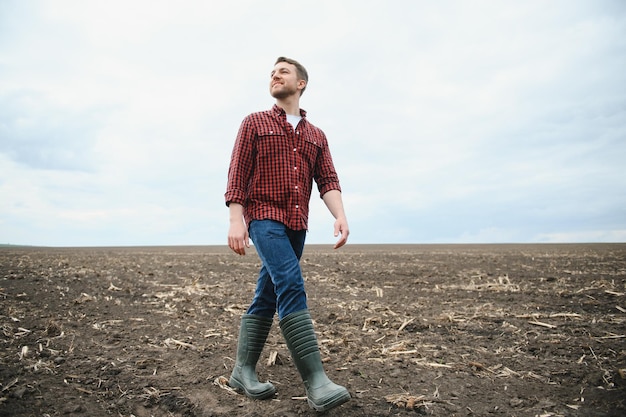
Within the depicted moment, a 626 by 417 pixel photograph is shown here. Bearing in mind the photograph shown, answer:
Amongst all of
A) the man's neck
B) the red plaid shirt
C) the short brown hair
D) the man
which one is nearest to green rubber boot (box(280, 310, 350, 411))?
the man

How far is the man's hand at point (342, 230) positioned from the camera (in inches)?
139

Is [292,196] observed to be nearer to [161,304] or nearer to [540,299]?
[161,304]

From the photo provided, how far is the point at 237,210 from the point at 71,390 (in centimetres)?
239

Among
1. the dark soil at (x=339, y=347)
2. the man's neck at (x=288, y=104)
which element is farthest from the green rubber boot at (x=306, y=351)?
the man's neck at (x=288, y=104)

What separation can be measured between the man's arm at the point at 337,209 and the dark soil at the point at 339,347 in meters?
1.38

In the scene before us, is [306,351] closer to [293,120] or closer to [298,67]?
[293,120]

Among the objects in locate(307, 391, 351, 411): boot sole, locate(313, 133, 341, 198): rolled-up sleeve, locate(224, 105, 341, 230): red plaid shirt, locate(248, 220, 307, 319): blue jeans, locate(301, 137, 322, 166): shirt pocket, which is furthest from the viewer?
locate(313, 133, 341, 198): rolled-up sleeve

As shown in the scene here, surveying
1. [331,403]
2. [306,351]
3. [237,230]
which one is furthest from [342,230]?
[331,403]

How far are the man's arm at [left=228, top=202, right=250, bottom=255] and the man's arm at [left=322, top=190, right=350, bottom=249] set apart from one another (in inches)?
30.5

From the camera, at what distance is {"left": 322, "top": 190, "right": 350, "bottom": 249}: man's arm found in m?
3.61

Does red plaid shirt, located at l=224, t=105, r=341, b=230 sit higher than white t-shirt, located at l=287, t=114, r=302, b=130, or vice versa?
white t-shirt, located at l=287, t=114, r=302, b=130

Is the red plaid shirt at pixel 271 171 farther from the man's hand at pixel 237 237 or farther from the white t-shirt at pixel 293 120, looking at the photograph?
the man's hand at pixel 237 237

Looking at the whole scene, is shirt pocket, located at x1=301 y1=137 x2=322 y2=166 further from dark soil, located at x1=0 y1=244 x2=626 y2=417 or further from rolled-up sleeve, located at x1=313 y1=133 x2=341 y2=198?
dark soil, located at x1=0 y1=244 x2=626 y2=417

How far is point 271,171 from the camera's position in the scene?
345 cm
